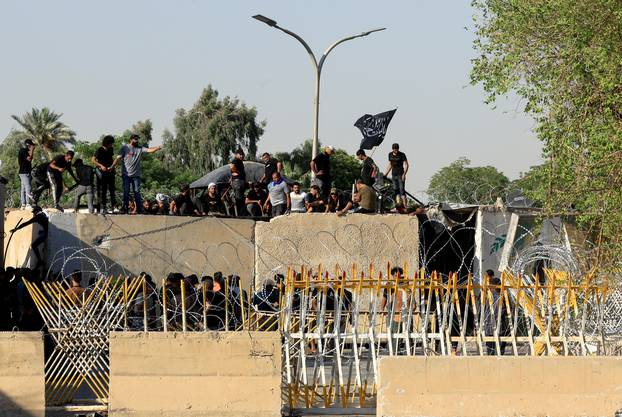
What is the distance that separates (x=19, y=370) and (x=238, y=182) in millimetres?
11295

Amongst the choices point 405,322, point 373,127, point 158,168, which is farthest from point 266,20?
point 158,168

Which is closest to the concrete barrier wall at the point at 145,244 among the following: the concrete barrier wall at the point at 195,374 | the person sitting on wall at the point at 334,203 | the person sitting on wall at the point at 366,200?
the person sitting on wall at the point at 334,203

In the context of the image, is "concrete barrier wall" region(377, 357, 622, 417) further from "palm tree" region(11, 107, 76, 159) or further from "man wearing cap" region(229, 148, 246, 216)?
"palm tree" region(11, 107, 76, 159)

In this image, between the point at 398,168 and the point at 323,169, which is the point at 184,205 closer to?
the point at 323,169

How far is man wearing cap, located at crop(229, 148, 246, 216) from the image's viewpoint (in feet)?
79.3

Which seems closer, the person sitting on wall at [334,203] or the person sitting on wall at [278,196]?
the person sitting on wall at [278,196]

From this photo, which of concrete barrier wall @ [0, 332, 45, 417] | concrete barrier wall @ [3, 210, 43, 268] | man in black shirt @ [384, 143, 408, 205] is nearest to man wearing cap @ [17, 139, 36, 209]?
concrete barrier wall @ [3, 210, 43, 268]

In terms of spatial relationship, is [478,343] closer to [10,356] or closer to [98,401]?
[98,401]

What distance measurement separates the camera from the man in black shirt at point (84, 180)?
22703 millimetres

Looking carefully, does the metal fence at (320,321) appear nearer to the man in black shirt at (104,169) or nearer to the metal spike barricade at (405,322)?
the metal spike barricade at (405,322)

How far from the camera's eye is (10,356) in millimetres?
13250

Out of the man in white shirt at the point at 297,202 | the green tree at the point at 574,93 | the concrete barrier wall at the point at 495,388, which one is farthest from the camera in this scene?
the man in white shirt at the point at 297,202

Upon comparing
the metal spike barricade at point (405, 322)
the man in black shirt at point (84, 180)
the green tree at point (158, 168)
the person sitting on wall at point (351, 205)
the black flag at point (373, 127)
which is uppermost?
the green tree at point (158, 168)

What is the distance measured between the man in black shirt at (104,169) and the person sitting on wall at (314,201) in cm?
366
